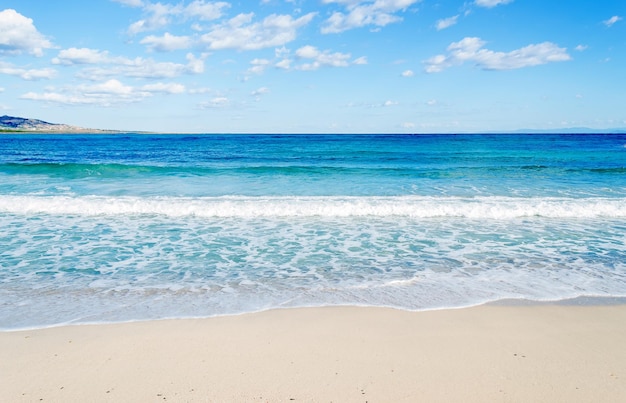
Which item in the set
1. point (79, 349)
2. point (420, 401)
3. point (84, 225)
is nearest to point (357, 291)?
point (420, 401)

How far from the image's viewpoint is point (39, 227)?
1113 cm

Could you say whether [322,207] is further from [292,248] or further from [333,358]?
[333,358]

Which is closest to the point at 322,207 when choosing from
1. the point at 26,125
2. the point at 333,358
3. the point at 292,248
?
the point at 292,248

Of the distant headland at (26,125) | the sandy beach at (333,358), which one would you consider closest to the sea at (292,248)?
the sandy beach at (333,358)

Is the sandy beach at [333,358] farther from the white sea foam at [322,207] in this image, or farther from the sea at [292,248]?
the white sea foam at [322,207]

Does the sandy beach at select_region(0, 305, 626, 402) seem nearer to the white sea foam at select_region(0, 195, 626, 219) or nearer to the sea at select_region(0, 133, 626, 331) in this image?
the sea at select_region(0, 133, 626, 331)

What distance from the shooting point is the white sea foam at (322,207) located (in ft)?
43.6

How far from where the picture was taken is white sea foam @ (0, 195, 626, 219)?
13.3 meters

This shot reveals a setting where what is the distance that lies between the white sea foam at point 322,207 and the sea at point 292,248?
0.21 ft

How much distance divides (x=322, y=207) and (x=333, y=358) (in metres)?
9.50

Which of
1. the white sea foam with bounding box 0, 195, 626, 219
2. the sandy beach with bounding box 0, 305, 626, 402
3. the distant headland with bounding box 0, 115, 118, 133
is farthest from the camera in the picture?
the distant headland with bounding box 0, 115, 118, 133

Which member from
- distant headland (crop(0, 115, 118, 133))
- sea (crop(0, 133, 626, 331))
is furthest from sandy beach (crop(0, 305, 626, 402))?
distant headland (crop(0, 115, 118, 133))

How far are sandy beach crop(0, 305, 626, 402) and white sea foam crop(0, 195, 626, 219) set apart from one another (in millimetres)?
7659

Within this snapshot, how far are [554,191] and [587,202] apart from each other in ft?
10.5
